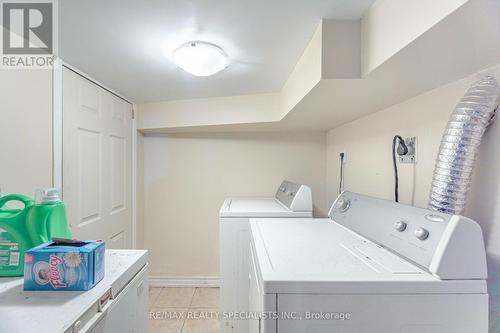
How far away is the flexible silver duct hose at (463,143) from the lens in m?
0.85

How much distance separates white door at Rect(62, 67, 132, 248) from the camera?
1.65 m

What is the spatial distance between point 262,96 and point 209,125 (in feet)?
1.88

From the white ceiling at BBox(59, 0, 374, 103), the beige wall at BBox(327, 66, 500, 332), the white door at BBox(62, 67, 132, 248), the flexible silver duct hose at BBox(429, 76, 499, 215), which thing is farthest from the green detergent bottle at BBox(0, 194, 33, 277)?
the beige wall at BBox(327, 66, 500, 332)

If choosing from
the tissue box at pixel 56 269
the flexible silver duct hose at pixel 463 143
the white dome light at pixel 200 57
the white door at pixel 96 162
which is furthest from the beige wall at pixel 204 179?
the tissue box at pixel 56 269

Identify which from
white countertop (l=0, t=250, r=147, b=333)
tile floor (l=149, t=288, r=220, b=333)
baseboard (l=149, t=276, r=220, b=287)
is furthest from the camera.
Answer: baseboard (l=149, t=276, r=220, b=287)

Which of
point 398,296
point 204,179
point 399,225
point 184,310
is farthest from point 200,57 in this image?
point 184,310

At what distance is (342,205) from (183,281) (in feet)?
6.83

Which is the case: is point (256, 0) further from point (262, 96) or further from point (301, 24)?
point (262, 96)

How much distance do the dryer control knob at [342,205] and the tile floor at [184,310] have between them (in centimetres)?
146

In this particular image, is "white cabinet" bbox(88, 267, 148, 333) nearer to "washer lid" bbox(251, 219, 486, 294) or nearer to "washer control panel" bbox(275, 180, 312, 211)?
"washer lid" bbox(251, 219, 486, 294)

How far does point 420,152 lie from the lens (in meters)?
1.25

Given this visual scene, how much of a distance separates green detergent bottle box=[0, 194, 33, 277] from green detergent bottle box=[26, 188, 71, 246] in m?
0.02

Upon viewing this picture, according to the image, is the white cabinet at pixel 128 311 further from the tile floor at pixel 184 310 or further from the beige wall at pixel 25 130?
the tile floor at pixel 184 310

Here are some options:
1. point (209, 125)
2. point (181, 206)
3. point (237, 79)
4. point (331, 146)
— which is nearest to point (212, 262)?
point (181, 206)
